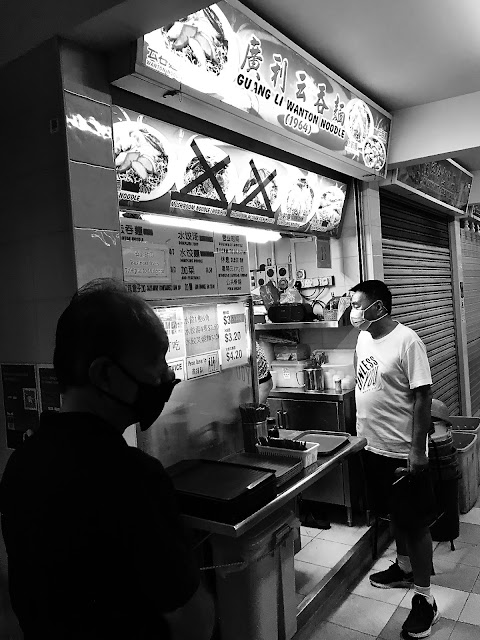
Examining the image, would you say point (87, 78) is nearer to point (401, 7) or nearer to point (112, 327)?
point (112, 327)

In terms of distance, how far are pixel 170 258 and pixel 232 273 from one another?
0.59 meters

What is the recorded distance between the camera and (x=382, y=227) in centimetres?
547

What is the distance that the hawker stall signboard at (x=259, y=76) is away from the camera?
251 centimetres

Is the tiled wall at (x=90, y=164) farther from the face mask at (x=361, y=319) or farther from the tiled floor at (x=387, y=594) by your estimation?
the tiled floor at (x=387, y=594)

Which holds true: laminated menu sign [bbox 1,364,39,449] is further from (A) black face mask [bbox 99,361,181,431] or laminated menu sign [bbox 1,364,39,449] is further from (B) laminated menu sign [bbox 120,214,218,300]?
(A) black face mask [bbox 99,361,181,431]

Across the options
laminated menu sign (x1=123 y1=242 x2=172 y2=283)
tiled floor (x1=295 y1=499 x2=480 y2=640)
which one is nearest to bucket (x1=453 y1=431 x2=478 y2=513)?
tiled floor (x1=295 y1=499 x2=480 y2=640)

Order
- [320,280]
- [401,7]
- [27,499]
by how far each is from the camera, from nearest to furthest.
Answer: [27,499] < [401,7] < [320,280]

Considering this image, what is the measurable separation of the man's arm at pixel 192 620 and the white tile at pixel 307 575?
7.52ft

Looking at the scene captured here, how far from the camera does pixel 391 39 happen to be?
346cm

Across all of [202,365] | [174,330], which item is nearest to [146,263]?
[174,330]

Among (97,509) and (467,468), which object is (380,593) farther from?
(97,509)

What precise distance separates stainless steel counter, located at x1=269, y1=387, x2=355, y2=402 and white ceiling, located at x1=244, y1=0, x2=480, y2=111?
8.70 ft

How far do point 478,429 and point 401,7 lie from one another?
403 centimetres

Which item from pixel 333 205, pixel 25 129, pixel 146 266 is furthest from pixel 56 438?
pixel 333 205
